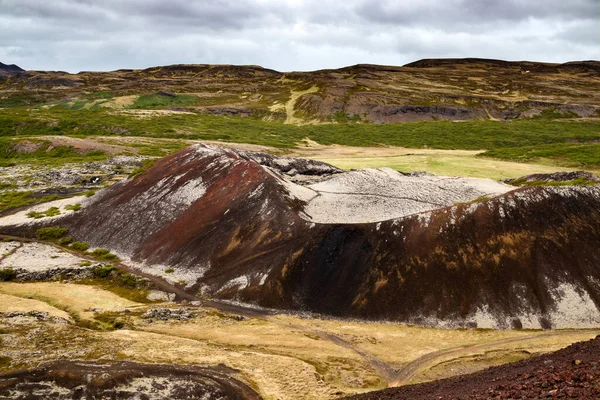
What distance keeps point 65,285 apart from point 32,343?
37.4 feet

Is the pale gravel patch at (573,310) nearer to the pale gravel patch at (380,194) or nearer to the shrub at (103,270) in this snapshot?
the pale gravel patch at (380,194)

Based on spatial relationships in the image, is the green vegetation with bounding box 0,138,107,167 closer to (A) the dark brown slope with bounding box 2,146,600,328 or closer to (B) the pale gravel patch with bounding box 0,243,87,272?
(B) the pale gravel patch with bounding box 0,243,87,272

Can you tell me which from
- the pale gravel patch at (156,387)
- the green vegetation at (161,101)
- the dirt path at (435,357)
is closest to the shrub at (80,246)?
the pale gravel patch at (156,387)

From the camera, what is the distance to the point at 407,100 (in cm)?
16212

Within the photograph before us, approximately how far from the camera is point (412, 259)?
110 feet

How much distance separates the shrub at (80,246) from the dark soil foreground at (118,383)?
2172 centimetres

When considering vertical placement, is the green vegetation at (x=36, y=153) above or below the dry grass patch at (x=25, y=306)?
above

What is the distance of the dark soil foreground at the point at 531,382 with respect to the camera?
15164 millimetres

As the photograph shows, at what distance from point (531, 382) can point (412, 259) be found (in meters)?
16.8

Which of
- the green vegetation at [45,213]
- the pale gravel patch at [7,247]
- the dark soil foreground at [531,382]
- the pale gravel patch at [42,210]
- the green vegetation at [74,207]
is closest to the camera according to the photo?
the dark soil foreground at [531,382]

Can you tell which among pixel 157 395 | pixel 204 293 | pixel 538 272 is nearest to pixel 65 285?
pixel 204 293

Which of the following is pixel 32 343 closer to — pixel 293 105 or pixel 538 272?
pixel 538 272

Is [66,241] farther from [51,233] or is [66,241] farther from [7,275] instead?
[7,275]

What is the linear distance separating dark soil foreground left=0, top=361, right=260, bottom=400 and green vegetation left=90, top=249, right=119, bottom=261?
719 inches
